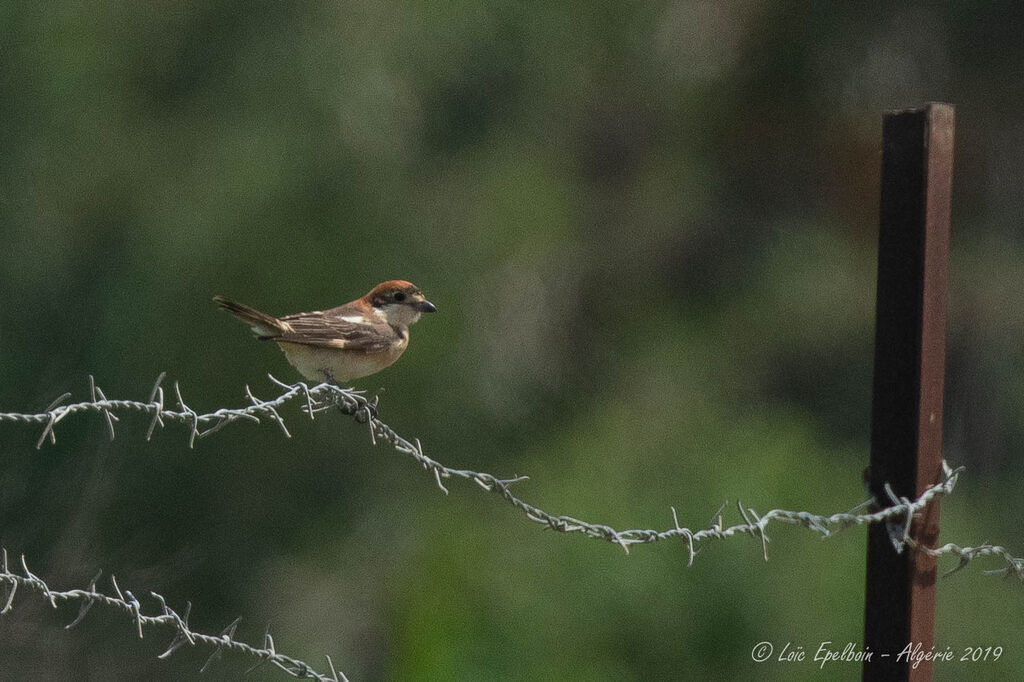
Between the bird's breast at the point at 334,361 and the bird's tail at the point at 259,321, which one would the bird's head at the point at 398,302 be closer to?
the bird's breast at the point at 334,361

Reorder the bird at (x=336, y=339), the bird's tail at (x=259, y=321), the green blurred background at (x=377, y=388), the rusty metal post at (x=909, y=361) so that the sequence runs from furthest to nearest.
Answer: the green blurred background at (x=377, y=388)
the bird at (x=336, y=339)
the bird's tail at (x=259, y=321)
the rusty metal post at (x=909, y=361)

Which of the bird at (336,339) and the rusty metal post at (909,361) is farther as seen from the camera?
the bird at (336,339)

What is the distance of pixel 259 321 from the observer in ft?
7.71

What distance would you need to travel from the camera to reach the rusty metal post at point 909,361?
1.54 metres

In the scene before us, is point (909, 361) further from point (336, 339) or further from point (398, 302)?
point (398, 302)

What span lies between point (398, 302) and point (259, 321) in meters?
0.40

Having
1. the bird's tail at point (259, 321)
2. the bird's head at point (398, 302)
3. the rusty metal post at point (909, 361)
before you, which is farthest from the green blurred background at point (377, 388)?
the rusty metal post at point (909, 361)

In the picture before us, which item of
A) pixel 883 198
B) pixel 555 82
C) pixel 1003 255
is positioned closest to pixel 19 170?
pixel 555 82

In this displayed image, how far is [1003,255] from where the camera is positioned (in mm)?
4211

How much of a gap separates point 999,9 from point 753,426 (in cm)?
225

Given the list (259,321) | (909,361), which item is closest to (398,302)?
(259,321)

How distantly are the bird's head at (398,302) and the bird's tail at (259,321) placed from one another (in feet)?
0.93

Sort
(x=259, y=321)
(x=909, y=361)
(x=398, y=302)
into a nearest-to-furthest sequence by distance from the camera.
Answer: (x=909, y=361) < (x=259, y=321) < (x=398, y=302)

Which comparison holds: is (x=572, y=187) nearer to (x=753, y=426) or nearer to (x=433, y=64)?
(x=433, y=64)
